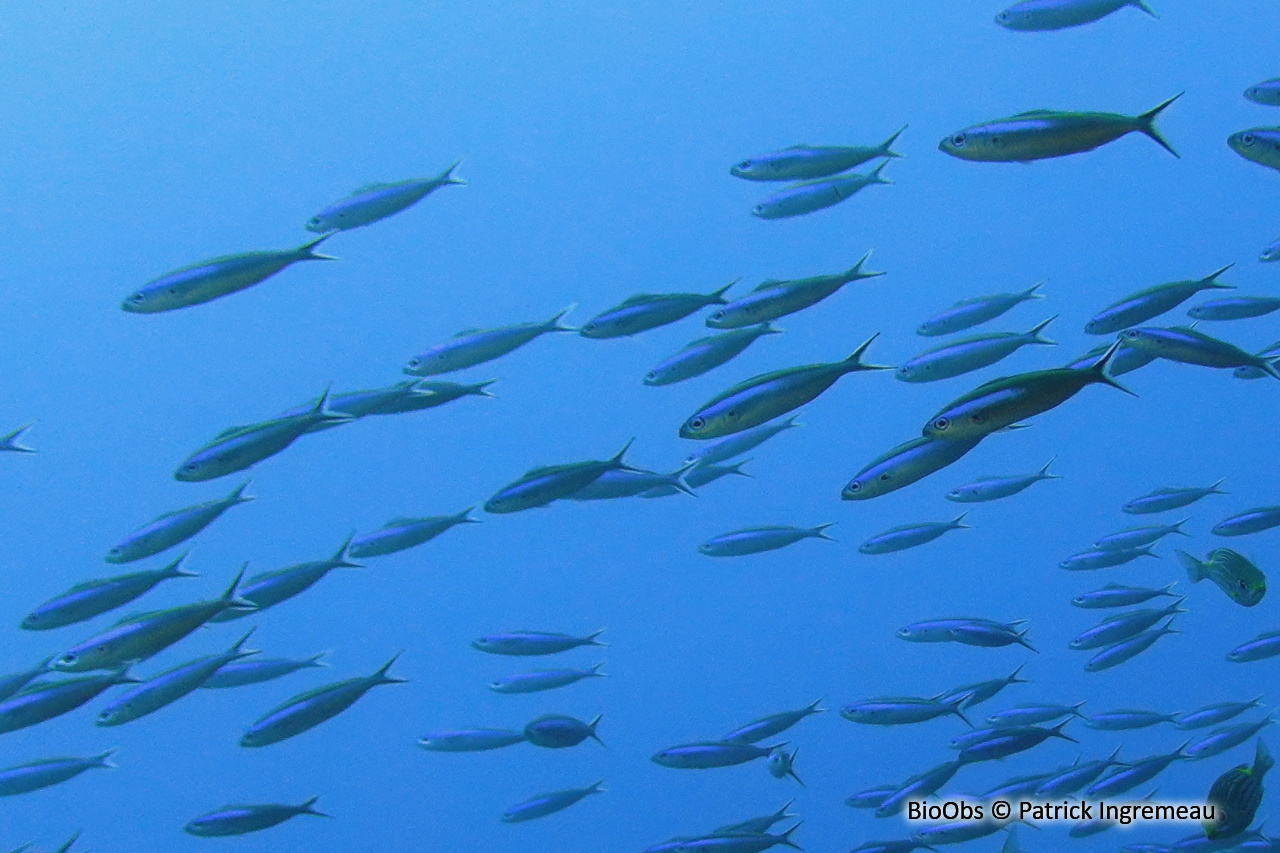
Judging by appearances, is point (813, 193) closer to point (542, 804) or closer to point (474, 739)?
point (474, 739)

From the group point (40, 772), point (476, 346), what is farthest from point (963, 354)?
point (40, 772)

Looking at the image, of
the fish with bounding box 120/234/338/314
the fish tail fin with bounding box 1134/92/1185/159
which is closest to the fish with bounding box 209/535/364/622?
the fish with bounding box 120/234/338/314

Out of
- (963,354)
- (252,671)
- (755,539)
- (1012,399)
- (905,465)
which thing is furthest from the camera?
(755,539)

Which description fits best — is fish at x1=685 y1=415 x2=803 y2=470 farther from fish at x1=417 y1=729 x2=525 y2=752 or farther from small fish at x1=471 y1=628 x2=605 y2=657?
fish at x1=417 y1=729 x2=525 y2=752

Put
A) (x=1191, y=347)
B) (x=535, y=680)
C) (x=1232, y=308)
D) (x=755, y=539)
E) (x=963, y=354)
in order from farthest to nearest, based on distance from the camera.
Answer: (x=535, y=680), (x=755, y=539), (x=1232, y=308), (x=963, y=354), (x=1191, y=347)

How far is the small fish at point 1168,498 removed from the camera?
5.29 meters

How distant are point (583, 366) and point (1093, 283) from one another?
13852 mm

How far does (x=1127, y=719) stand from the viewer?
18.2 ft

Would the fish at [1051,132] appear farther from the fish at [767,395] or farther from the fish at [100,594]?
the fish at [100,594]

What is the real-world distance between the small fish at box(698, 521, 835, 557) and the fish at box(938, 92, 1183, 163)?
2.57m

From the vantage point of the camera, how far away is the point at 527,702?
20.2 meters

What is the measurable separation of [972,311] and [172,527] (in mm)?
3958

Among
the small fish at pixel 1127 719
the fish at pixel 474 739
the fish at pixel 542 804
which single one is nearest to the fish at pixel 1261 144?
the small fish at pixel 1127 719

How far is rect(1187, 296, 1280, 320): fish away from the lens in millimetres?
4691
